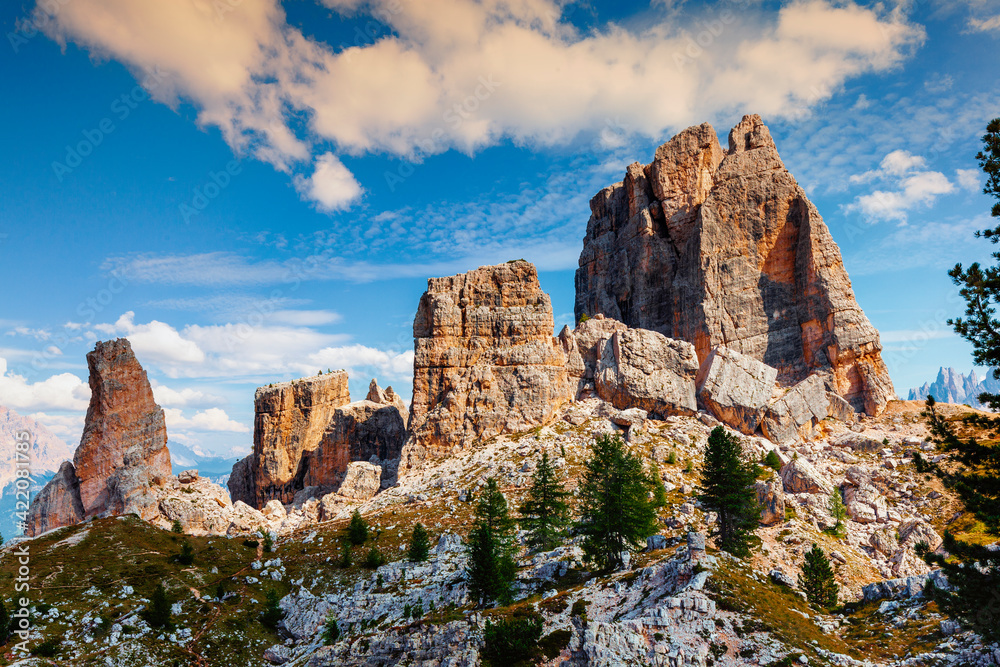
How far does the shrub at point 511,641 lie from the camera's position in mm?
34906

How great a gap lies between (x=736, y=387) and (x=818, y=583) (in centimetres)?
6753

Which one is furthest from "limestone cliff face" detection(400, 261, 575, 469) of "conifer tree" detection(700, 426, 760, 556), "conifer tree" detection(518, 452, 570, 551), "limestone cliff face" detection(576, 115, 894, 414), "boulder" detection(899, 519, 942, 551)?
"boulder" detection(899, 519, 942, 551)

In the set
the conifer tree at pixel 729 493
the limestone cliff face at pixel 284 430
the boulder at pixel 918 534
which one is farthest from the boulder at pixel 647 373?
the limestone cliff face at pixel 284 430

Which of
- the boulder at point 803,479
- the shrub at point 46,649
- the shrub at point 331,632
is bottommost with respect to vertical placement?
the shrub at point 331,632

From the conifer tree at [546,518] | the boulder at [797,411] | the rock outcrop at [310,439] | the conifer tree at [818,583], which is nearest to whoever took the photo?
the conifer tree at [818,583]

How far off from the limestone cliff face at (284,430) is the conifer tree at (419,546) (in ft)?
219

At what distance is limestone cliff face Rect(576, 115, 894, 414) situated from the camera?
115m

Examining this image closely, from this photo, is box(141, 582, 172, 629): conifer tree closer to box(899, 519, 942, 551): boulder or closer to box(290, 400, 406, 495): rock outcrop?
box(290, 400, 406, 495): rock outcrop

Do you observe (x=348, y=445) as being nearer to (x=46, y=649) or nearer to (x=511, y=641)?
(x=46, y=649)

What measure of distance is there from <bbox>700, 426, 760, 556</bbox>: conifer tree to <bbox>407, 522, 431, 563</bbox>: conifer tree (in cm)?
3996

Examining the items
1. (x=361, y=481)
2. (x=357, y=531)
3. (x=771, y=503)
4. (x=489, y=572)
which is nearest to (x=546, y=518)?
(x=489, y=572)

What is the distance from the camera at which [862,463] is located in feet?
304

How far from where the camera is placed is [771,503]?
74000mm

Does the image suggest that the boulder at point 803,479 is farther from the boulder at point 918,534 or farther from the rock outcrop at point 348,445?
the rock outcrop at point 348,445
